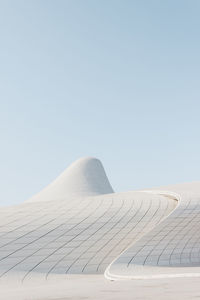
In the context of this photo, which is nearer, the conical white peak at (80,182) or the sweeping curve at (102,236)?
the sweeping curve at (102,236)

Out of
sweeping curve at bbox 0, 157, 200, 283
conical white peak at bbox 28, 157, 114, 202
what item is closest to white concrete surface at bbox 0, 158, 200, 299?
sweeping curve at bbox 0, 157, 200, 283

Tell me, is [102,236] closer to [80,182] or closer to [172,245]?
[172,245]

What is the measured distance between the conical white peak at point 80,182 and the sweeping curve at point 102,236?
29.0 metres

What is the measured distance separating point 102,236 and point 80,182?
3487cm

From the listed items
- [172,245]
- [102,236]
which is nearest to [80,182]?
[102,236]

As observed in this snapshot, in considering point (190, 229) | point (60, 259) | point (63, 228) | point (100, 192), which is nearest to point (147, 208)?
point (190, 229)

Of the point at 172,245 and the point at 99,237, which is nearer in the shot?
the point at 172,245

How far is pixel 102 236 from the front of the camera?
15.5 meters

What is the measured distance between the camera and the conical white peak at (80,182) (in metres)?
48.9

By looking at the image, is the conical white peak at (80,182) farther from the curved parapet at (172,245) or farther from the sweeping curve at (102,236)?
the curved parapet at (172,245)

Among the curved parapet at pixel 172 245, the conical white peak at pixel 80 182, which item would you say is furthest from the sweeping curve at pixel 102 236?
the conical white peak at pixel 80 182

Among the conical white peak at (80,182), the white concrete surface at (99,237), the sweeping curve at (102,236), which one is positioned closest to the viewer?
the white concrete surface at (99,237)

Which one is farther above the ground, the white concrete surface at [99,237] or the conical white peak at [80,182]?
the white concrete surface at [99,237]

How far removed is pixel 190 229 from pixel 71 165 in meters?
39.9
